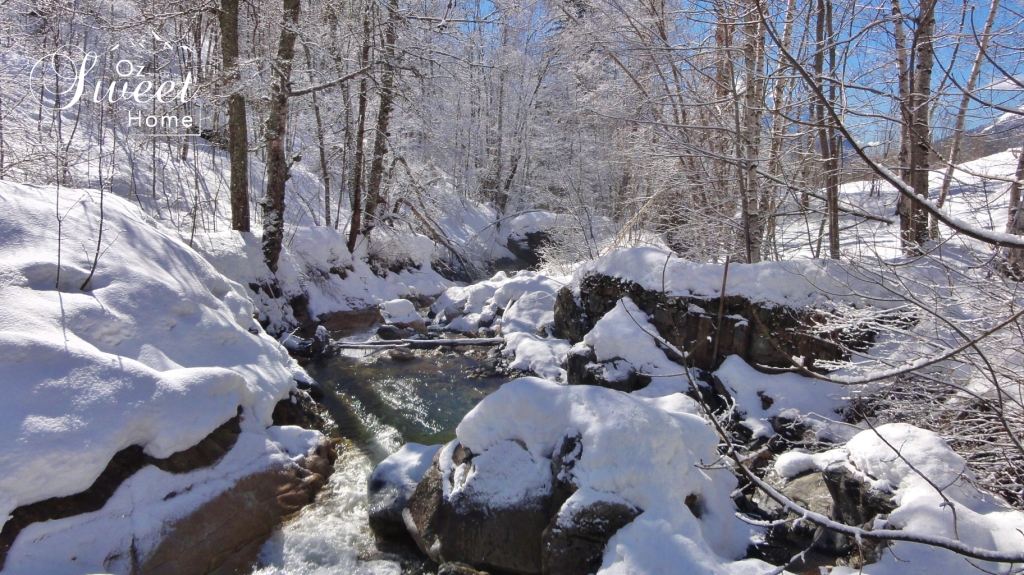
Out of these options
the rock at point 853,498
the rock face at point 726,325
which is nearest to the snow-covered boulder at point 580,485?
the rock at point 853,498

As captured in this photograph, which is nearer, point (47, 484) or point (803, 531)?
point (47, 484)

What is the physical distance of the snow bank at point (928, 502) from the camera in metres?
2.76

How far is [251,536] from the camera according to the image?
3.93m

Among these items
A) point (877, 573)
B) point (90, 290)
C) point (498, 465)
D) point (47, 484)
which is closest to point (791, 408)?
point (877, 573)

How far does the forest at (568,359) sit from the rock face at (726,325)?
0.04 m

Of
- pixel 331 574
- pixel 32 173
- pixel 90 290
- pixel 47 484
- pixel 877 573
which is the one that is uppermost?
pixel 32 173

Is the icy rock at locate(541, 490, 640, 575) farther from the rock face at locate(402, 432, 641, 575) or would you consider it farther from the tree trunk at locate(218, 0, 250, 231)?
the tree trunk at locate(218, 0, 250, 231)

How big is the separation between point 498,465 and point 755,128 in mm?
5437

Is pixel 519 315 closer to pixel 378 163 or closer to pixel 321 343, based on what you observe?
pixel 321 343

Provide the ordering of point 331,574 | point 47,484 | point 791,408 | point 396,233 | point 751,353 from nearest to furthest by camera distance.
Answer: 1. point 47,484
2. point 331,574
3. point 791,408
4. point 751,353
5. point 396,233

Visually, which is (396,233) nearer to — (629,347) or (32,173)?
(32,173)

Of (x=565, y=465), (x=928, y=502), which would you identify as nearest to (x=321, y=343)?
(x=565, y=465)

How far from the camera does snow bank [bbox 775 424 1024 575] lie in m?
2.76

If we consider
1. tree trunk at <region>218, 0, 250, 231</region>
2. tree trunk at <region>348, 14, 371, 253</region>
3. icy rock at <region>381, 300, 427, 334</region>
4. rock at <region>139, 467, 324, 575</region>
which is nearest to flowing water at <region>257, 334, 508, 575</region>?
rock at <region>139, 467, 324, 575</region>
